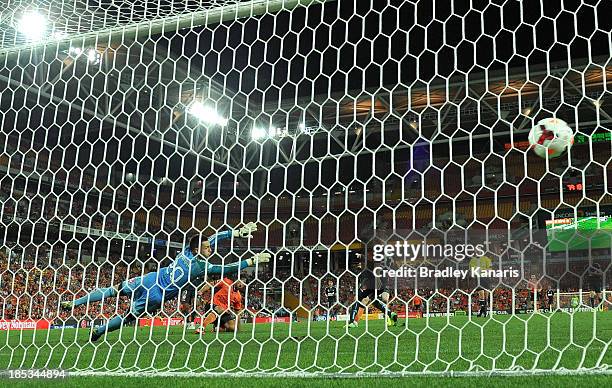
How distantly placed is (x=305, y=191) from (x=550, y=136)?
1155 cm

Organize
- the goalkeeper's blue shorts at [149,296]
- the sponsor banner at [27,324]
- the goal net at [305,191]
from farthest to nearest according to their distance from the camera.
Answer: the goalkeeper's blue shorts at [149,296] < the sponsor banner at [27,324] < the goal net at [305,191]

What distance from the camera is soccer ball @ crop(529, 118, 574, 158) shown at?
5.77 metres

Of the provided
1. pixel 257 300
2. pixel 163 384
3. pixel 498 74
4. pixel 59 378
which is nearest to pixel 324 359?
pixel 163 384

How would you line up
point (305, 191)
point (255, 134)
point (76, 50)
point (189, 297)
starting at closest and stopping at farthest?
point (76, 50), point (189, 297), point (255, 134), point (305, 191)

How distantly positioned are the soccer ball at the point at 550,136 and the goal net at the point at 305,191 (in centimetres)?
62

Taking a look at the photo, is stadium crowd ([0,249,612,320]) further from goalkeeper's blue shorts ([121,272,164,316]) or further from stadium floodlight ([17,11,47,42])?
stadium floodlight ([17,11,47,42])

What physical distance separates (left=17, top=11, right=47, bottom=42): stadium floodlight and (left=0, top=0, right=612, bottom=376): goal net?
27mm

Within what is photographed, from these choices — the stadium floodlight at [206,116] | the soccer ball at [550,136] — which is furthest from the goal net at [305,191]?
the soccer ball at [550,136]

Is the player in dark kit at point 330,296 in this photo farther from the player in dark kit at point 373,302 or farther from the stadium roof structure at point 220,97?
the stadium roof structure at point 220,97

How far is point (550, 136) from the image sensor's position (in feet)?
20.1

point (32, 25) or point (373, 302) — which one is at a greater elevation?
point (32, 25)

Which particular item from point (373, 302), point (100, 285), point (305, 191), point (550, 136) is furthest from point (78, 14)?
point (305, 191)

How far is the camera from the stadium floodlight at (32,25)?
16.0ft

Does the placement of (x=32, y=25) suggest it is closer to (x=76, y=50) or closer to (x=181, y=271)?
(x=76, y=50)
